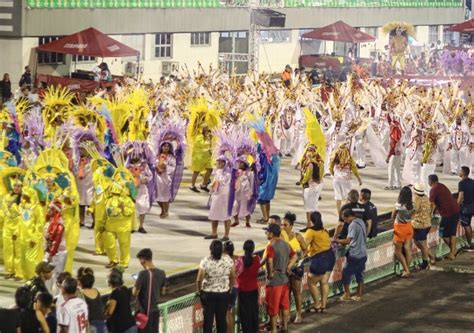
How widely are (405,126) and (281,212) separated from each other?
4.36m

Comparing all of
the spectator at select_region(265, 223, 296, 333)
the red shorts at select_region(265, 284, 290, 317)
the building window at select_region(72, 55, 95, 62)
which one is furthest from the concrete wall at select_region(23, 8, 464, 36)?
the red shorts at select_region(265, 284, 290, 317)

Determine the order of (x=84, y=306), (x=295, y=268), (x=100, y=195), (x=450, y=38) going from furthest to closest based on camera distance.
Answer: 1. (x=450, y=38)
2. (x=100, y=195)
3. (x=295, y=268)
4. (x=84, y=306)

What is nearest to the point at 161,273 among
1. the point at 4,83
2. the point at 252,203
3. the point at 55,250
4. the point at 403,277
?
the point at 55,250

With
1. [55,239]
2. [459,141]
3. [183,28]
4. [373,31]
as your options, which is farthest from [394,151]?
[373,31]

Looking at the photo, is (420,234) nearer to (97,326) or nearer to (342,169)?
(342,169)

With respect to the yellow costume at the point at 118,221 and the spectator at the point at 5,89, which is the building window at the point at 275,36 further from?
the yellow costume at the point at 118,221

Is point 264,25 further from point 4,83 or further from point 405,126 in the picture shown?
point 405,126

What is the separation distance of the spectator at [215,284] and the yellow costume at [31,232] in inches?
135

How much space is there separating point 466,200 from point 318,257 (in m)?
6.44

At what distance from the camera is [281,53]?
63125 millimetres

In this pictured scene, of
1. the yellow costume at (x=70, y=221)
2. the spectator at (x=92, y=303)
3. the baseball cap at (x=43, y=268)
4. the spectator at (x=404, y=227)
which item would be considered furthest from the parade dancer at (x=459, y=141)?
the spectator at (x=92, y=303)

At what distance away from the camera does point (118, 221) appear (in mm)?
24031

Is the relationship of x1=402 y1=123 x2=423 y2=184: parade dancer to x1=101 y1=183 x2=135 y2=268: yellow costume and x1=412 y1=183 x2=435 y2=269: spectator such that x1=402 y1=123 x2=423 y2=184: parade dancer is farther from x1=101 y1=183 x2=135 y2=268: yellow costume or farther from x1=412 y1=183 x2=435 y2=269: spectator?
x1=101 y1=183 x2=135 y2=268: yellow costume

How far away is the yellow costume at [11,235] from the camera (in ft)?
74.9
